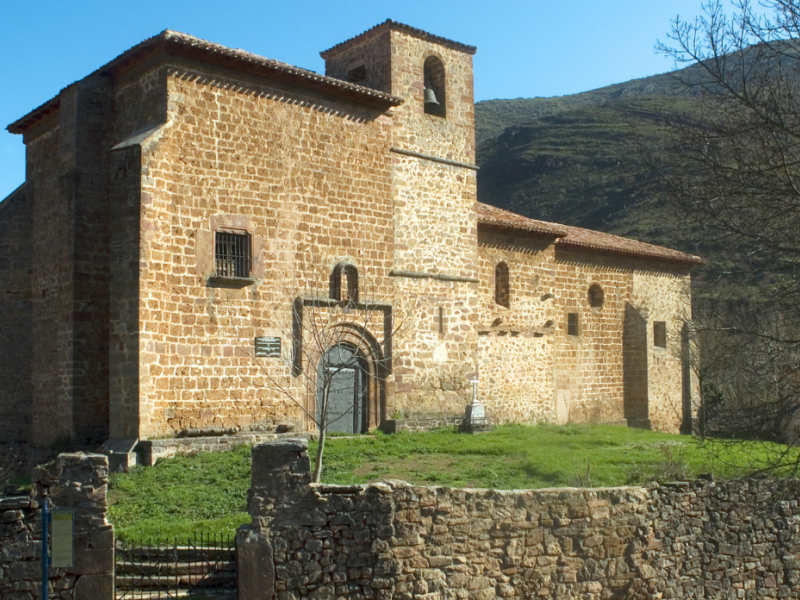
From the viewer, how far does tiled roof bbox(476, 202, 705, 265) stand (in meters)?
22.5

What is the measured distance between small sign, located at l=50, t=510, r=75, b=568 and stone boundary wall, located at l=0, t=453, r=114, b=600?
1.51 feet

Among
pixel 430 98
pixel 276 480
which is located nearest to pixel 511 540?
pixel 276 480

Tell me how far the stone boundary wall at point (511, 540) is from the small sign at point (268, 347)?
7.62m

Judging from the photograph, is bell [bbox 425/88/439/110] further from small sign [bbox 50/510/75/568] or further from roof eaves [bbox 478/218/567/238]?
small sign [bbox 50/510/75/568]

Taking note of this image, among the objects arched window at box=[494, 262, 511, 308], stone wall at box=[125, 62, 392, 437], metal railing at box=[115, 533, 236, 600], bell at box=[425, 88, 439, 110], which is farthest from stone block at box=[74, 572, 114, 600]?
arched window at box=[494, 262, 511, 308]

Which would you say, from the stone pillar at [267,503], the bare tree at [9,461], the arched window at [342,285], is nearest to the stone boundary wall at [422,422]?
the arched window at [342,285]

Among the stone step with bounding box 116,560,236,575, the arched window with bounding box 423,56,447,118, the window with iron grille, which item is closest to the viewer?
the stone step with bounding box 116,560,236,575

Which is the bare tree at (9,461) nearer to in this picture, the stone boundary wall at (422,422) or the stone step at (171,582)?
the stone boundary wall at (422,422)

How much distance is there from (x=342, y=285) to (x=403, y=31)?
20.9 feet

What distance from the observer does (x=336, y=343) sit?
1775 centimetres

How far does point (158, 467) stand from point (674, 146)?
952 centimetres

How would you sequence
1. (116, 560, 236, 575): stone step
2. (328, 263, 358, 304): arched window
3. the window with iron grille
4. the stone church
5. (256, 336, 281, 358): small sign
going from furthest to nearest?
(328, 263, 358, 304): arched window
(256, 336, 281, 358): small sign
the window with iron grille
the stone church
(116, 560, 236, 575): stone step

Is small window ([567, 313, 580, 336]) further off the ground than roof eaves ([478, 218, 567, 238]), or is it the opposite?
roof eaves ([478, 218, 567, 238])

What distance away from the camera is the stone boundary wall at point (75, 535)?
8.05 metres
